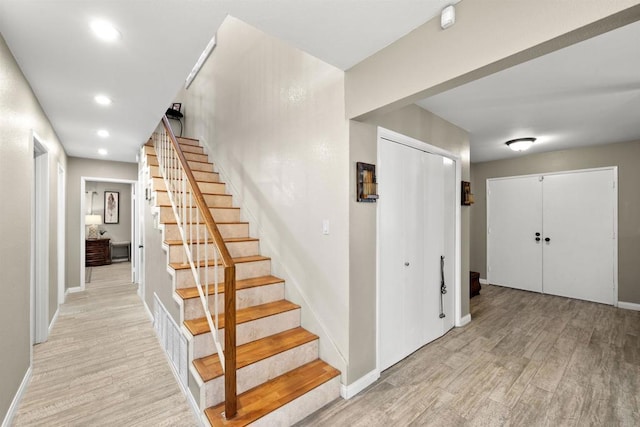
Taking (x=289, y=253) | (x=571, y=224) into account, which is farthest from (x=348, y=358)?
(x=571, y=224)

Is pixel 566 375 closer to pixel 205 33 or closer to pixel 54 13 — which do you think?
pixel 205 33

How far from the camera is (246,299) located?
255 centimetres

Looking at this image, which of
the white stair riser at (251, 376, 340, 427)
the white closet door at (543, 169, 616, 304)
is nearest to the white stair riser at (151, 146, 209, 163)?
the white stair riser at (251, 376, 340, 427)

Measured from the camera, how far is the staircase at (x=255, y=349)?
184 cm

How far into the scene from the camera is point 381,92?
1.89m

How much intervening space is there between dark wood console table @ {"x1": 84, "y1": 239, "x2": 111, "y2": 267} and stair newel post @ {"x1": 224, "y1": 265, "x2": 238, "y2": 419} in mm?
7670

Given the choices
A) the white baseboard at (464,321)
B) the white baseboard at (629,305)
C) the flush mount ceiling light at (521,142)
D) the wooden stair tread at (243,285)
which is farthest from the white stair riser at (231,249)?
the white baseboard at (629,305)

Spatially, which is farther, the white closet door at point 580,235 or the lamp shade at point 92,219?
the lamp shade at point 92,219

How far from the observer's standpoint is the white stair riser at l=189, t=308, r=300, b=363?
2072 mm

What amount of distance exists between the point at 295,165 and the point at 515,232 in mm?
4661

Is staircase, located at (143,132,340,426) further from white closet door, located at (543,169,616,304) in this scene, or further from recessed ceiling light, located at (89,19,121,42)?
white closet door, located at (543,169,616,304)

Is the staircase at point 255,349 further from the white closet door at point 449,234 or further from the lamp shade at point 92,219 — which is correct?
the lamp shade at point 92,219

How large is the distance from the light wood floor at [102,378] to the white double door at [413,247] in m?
1.79

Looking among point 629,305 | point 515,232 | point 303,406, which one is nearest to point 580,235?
point 515,232
